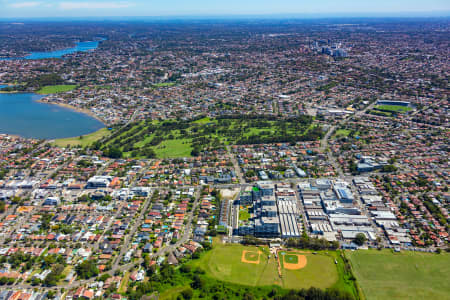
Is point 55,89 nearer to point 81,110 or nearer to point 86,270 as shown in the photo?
point 81,110

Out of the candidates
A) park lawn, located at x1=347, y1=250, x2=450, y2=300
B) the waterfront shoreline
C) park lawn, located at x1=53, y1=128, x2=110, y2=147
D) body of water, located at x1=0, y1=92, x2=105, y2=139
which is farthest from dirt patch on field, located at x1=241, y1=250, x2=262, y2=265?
the waterfront shoreline

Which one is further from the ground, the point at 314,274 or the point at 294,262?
the point at 294,262

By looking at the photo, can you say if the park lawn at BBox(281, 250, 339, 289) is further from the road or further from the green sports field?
the road

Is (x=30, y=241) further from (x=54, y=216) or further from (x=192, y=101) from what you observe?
(x=192, y=101)

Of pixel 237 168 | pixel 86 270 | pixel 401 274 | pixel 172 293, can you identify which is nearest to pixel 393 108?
pixel 237 168

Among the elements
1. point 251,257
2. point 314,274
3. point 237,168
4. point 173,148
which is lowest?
point 314,274

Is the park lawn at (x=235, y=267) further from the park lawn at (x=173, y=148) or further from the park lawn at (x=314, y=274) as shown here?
the park lawn at (x=173, y=148)

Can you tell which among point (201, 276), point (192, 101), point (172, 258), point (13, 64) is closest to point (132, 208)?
point (172, 258)

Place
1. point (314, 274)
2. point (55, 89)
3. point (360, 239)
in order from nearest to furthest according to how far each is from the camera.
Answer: point (314, 274), point (360, 239), point (55, 89)
